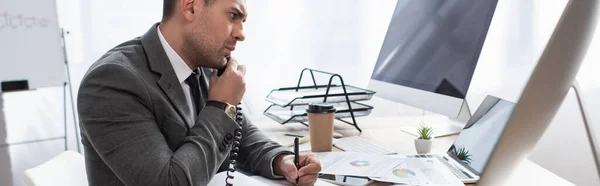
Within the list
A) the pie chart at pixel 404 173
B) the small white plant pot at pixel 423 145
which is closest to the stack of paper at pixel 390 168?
the pie chart at pixel 404 173

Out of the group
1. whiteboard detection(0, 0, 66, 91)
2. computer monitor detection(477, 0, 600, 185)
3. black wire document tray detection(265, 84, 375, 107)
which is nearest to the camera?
computer monitor detection(477, 0, 600, 185)

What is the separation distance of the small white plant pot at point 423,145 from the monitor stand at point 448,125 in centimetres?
19

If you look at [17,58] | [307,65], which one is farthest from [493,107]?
[17,58]

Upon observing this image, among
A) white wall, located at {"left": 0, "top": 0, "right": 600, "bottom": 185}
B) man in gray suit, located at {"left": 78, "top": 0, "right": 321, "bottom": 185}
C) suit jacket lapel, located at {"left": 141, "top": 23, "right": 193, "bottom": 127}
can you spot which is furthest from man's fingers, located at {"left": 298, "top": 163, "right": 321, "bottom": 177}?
white wall, located at {"left": 0, "top": 0, "right": 600, "bottom": 185}

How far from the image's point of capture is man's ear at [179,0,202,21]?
101 centimetres

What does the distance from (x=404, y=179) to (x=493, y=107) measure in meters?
0.32

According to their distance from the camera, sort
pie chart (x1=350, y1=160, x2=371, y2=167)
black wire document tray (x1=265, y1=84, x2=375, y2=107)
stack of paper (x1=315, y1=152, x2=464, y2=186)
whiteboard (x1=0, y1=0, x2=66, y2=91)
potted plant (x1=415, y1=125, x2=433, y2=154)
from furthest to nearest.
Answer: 1. whiteboard (x1=0, y1=0, x2=66, y2=91)
2. black wire document tray (x1=265, y1=84, x2=375, y2=107)
3. potted plant (x1=415, y1=125, x2=433, y2=154)
4. pie chart (x1=350, y1=160, x2=371, y2=167)
5. stack of paper (x1=315, y1=152, x2=464, y2=186)

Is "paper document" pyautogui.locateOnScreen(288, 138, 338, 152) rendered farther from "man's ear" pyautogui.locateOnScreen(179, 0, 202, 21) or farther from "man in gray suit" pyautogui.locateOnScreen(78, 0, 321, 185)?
"man's ear" pyautogui.locateOnScreen(179, 0, 202, 21)

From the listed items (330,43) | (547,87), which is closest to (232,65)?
(547,87)

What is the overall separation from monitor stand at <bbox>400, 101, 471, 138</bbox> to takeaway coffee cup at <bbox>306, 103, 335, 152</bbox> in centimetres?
35

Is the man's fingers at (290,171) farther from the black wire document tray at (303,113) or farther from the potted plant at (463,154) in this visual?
the black wire document tray at (303,113)

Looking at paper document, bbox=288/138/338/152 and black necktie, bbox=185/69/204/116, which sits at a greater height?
black necktie, bbox=185/69/204/116

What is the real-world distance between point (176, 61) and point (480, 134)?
67 cm

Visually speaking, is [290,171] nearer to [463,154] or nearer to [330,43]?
[463,154]
